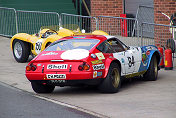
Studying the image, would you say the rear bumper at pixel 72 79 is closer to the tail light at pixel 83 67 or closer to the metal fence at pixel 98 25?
the tail light at pixel 83 67

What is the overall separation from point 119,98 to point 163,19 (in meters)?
8.36

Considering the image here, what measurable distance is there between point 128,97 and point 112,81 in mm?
613

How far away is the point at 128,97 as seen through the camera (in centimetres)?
969

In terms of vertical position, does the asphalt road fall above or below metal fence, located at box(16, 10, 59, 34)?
below

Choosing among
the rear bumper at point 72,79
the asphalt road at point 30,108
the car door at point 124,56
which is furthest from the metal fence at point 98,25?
the asphalt road at point 30,108

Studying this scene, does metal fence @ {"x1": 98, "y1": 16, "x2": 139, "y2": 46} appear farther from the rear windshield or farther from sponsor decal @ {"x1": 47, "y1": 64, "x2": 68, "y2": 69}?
sponsor decal @ {"x1": 47, "y1": 64, "x2": 68, "y2": 69}

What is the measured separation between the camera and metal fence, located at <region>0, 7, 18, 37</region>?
68.5 feet

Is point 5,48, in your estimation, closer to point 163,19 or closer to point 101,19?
point 101,19

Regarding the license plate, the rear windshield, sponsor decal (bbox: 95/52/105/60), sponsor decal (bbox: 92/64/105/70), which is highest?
the rear windshield

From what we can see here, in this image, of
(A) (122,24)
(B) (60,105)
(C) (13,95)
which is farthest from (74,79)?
(A) (122,24)

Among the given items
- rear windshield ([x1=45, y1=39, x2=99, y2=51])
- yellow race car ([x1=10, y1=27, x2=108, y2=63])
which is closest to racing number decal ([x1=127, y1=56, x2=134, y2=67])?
rear windshield ([x1=45, y1=39, x2=99, y2=51])

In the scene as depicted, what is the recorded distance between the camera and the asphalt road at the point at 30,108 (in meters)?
8.09

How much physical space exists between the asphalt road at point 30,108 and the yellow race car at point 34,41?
4.49m

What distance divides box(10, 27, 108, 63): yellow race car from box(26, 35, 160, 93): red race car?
12.3 ft
